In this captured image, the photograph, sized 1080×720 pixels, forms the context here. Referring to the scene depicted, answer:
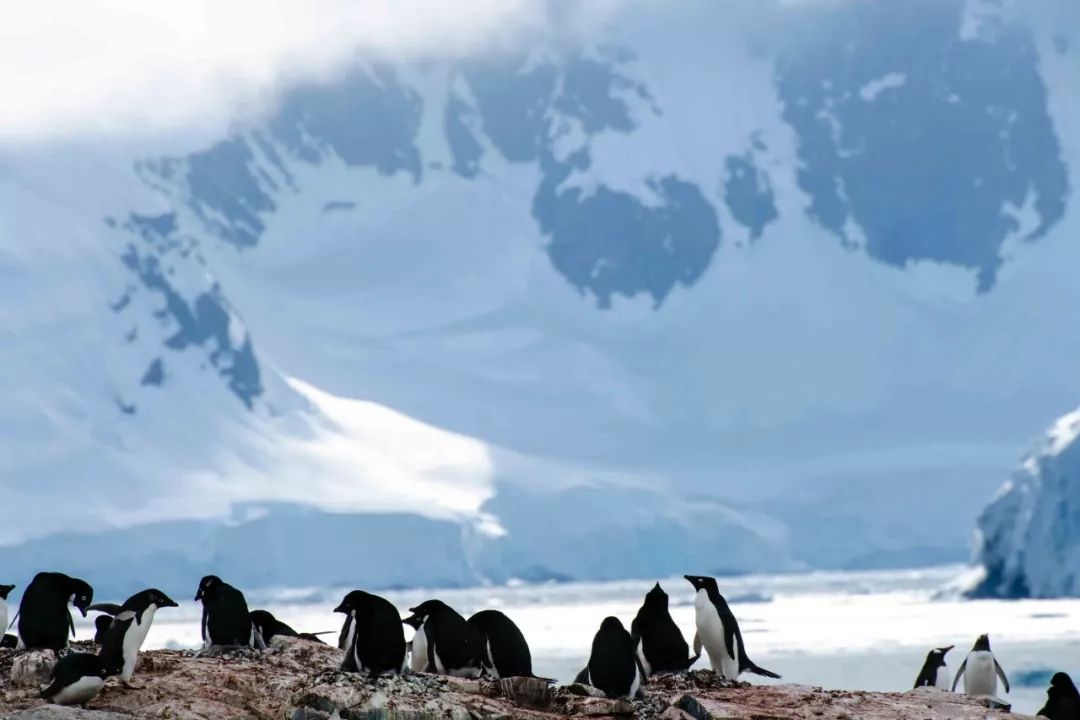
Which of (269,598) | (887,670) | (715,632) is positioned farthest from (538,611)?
(715,632)

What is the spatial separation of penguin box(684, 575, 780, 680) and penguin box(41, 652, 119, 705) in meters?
4.86

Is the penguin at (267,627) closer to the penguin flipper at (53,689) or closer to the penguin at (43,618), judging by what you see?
the penguin at (43,618)

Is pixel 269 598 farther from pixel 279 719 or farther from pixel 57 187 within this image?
pixel 57 187

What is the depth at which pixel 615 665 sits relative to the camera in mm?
13625

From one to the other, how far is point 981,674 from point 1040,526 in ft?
152

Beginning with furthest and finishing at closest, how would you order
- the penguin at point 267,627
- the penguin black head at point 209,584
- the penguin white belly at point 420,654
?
the penguin at point 267,627, the penguin white belly at point 420,654, the penguin black head at point 209,584

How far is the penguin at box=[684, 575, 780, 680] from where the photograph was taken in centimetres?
1534

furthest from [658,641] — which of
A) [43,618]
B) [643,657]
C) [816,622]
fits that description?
[816,622]

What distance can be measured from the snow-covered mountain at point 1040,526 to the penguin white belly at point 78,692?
52.5 metres

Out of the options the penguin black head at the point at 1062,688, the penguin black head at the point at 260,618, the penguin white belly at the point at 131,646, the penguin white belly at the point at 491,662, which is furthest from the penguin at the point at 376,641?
the penguin black head at the point at 1062,688

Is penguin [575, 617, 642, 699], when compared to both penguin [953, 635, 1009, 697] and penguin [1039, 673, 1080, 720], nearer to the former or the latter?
penguin [1039, 673, 1080, 720]

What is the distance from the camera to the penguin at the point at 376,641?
44.9 ft

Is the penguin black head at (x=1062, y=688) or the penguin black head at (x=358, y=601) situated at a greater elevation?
the penguin black head at (x=358, y=601)

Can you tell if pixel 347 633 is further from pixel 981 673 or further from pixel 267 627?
pixel 981 673
